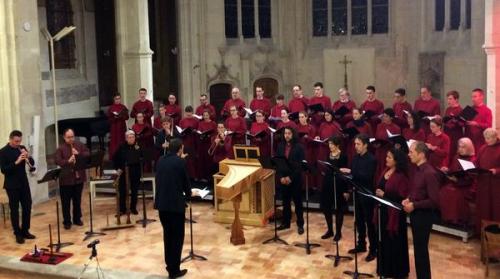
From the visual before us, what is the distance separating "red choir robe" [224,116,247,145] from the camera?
1206cm

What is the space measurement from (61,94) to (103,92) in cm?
194

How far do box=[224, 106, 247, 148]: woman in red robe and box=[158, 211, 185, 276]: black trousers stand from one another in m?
4.07

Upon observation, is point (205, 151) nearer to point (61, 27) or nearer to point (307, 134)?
point (307, 134)

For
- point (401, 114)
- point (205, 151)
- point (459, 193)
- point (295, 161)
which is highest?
point (401, 114)

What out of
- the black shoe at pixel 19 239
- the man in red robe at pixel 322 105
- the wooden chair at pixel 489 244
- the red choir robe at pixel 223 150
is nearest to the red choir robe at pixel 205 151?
A: the red choir robe at pixel 223 150

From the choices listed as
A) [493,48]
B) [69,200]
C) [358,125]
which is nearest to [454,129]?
[493,48]

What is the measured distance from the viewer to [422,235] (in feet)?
23.6

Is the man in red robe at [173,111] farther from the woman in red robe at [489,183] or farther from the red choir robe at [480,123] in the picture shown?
the woman in red robe at [489,183]

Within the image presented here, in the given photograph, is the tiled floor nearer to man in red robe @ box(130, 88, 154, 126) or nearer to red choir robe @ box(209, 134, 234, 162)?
red choir robe @ box(209, 134, 234, 162)

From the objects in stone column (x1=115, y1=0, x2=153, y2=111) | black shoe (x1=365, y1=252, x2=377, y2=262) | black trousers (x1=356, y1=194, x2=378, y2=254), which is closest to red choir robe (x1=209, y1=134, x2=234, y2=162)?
black trousers (x1=356, y1=194, x2=378, y2=254)

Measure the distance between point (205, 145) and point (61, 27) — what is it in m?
6.70

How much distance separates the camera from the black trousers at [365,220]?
8312 millimetres

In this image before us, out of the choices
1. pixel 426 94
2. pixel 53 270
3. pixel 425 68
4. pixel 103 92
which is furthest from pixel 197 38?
pixel 53 270

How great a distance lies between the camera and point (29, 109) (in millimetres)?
11938
